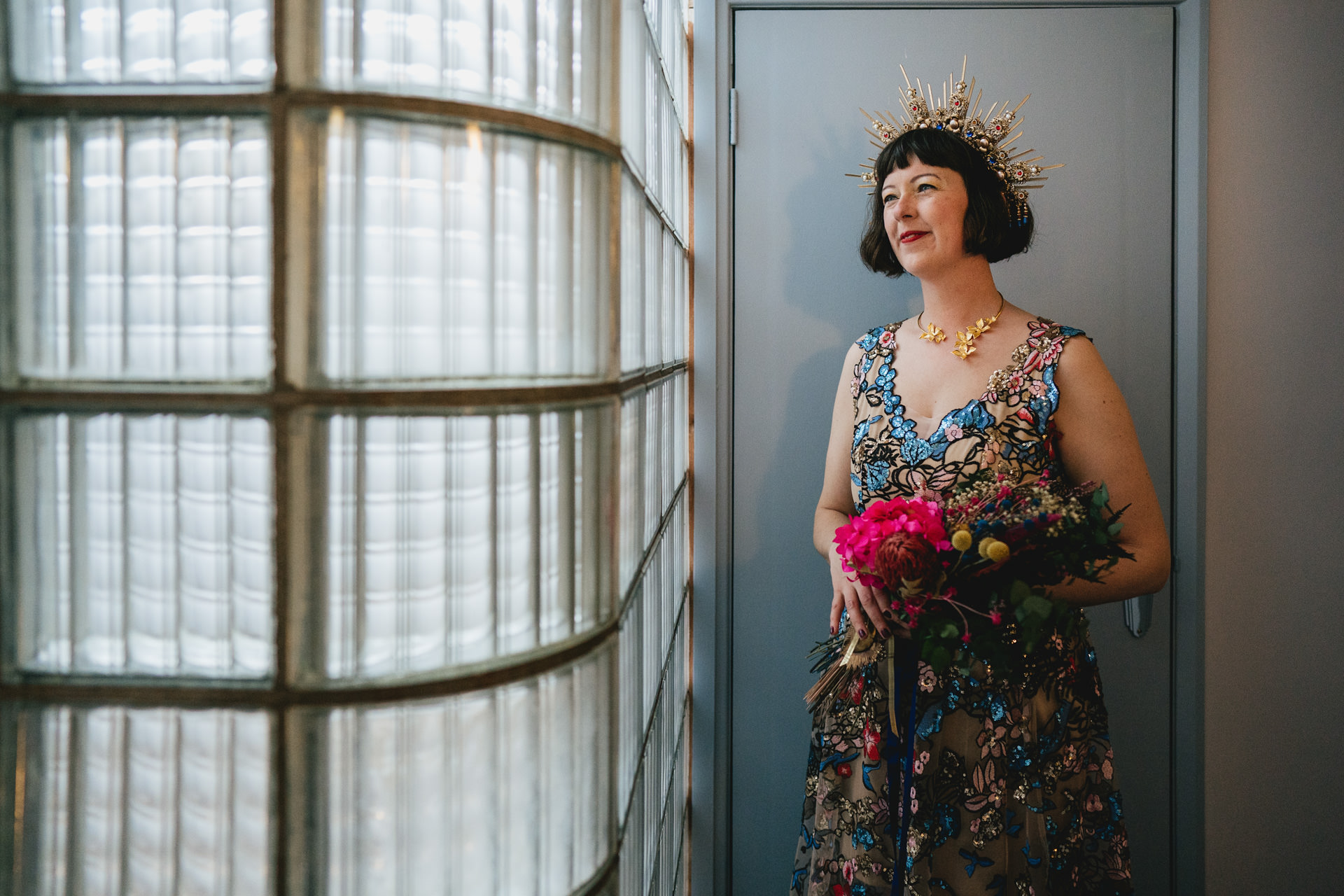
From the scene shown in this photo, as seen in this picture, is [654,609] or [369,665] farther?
[654,609]

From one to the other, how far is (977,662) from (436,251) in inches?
43.1

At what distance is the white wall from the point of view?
200 cm

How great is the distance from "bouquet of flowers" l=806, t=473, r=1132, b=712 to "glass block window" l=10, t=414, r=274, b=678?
808mm

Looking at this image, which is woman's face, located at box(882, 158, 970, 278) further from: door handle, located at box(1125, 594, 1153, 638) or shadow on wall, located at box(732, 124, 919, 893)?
door handle, located at box(1125, 594, 1153, 638)

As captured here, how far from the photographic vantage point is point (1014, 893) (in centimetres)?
145

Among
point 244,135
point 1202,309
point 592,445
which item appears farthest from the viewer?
point 1202,309

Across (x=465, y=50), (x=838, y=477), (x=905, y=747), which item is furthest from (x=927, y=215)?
(x=465, y=50)

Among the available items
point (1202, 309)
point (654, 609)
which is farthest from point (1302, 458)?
point (654, 609)

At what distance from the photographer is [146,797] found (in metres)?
0.75

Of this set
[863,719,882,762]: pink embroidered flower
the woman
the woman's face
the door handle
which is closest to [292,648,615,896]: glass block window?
the woman

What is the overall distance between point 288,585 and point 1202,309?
75.5 inches

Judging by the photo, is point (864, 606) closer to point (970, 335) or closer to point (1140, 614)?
point (970, 335)

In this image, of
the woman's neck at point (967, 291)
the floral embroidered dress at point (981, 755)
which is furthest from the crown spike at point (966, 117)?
the floral embroidered dress at point (981, 755)

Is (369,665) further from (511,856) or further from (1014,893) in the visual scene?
(1014,893)
